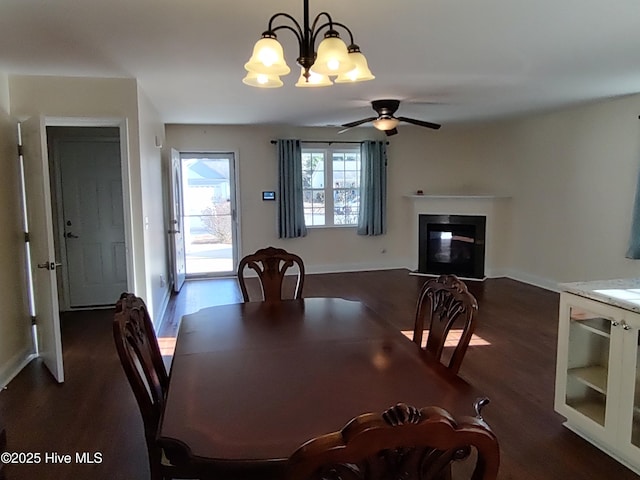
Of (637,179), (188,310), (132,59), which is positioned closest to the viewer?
(132,59)

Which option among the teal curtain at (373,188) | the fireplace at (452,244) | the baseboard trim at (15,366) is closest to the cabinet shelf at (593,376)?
the baseboard trim at (15,366)

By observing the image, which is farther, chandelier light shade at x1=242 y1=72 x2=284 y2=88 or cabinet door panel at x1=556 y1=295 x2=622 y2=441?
cabinet door panel at x1=556 y1=295 x2=622 y2=441

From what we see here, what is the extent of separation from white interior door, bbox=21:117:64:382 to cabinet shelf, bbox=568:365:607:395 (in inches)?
135

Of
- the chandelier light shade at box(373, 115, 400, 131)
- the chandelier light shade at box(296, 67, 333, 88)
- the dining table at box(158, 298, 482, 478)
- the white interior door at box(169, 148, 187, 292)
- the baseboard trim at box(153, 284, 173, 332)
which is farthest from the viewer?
the white interior door at box(169, 148, 187, 292)

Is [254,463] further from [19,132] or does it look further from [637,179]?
[637,179]

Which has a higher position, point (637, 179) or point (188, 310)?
point (637, 179)

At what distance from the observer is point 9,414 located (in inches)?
116

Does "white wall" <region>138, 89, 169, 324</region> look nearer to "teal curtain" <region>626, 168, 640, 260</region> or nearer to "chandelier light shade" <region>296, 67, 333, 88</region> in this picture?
"chandelier light shade" <region>296, 67, 333, 88</region>

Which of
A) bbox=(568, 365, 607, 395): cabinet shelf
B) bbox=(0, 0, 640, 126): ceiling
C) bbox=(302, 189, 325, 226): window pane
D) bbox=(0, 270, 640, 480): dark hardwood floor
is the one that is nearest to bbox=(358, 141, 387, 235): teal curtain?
bbox=(302, 189, 325, 226): window pane

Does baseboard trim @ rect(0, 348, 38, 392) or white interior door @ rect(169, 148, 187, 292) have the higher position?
white interior door @ rect(169, 148, 187, 292)

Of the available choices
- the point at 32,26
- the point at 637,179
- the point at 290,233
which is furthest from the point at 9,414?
the point at 637,179

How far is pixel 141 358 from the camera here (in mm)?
1735

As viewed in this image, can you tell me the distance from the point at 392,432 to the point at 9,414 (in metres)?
3.07

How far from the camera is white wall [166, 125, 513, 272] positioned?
710 cm
